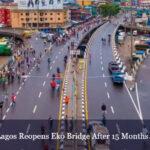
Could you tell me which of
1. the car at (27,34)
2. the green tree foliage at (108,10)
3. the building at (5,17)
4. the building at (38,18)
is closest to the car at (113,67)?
the car at (27,34)

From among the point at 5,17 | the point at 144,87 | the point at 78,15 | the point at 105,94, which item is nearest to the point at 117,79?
the point at 144,87

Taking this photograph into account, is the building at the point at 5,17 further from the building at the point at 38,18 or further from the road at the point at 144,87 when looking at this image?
the road at the point at 144,87

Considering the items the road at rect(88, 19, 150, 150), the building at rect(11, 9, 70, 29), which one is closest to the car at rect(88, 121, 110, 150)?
the road at rect(88, 19, 150, 150)

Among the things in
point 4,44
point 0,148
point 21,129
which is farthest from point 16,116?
point 4,44

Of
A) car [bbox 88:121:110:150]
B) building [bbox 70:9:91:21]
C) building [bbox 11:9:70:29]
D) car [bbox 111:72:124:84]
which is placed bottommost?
building [bbox 70:9:91:21]

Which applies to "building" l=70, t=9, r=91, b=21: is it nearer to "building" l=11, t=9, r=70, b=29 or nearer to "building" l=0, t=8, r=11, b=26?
"building" l=11, t=9, r=70, b=29

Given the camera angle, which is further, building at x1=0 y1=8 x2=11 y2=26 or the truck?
building at x1=0 y1=8 x2=11 y2=26

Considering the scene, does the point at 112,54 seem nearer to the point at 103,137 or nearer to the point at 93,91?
the point at 93,91
